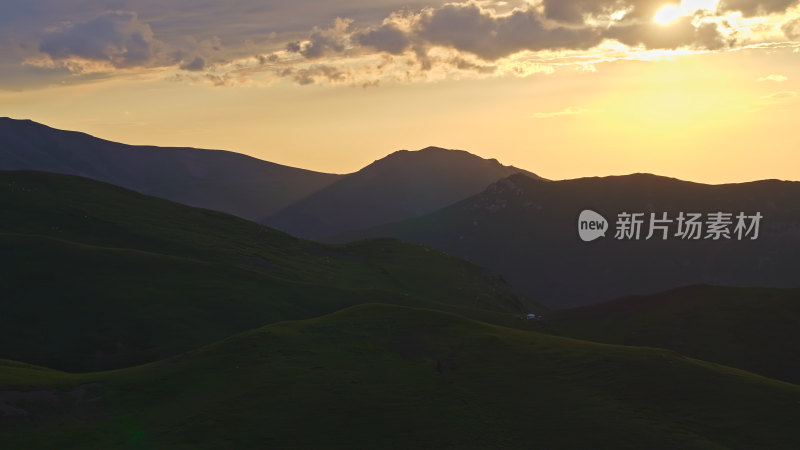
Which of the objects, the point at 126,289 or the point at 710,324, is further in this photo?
the point at 710,324

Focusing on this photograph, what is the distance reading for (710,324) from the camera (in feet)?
473

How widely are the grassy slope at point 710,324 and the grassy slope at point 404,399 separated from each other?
162 ft

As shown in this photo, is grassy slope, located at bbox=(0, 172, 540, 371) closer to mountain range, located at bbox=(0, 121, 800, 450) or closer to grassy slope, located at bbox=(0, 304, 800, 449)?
mountain range, located at bbox=(0, 121, 800, 450)

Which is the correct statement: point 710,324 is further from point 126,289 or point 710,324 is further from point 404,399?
point 126,289

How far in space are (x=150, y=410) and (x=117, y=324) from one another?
6010 centimetres

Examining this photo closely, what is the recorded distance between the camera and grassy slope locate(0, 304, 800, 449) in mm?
65125

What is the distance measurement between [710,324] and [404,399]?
94.0 meters

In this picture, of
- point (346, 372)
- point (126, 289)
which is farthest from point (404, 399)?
point (126, 289)

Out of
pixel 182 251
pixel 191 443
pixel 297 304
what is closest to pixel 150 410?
pixel 191 443

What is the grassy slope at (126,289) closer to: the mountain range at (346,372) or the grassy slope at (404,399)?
the mountain range at (346,372)

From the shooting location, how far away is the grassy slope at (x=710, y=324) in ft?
429

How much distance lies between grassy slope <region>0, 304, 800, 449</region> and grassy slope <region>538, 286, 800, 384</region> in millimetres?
49270

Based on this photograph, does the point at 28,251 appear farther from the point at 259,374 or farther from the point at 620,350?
the point at 620,350

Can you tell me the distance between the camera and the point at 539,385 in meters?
80.6
